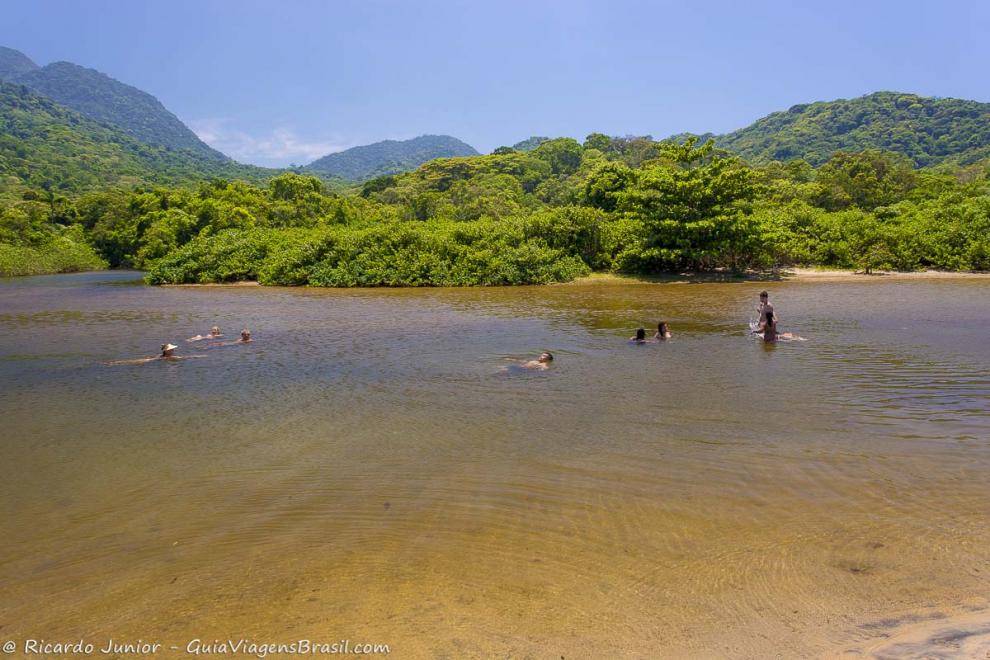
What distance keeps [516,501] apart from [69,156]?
148186mm

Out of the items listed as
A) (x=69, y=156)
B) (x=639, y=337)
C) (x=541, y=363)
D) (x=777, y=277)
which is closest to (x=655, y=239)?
(x=777, y=277)

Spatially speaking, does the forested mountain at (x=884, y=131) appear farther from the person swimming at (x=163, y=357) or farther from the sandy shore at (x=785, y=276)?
the person swimming at (x=163, y=357)

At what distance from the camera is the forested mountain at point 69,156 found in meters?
104

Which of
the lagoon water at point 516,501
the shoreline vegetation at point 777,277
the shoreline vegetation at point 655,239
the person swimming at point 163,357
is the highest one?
the shoreline vegetation at point 655,239

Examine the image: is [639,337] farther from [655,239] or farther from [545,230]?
[545,230]

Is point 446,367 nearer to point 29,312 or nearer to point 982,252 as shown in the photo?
point 29,312

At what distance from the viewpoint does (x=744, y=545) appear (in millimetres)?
5320

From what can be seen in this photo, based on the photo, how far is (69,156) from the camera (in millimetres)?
122500

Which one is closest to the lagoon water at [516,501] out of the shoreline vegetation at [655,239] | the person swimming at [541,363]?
the person swimming at [541,363]

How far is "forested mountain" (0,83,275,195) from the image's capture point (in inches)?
4080

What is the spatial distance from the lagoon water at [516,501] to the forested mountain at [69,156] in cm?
9850

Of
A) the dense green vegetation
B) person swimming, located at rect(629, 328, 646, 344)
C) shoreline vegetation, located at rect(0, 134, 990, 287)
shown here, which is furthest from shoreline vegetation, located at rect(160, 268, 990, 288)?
person swimming, located at rect(629, 328, 646, 344)

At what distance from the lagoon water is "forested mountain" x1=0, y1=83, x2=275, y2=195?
98.5m

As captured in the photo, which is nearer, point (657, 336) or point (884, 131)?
point (657, 336)
